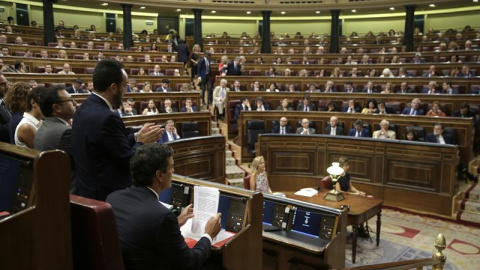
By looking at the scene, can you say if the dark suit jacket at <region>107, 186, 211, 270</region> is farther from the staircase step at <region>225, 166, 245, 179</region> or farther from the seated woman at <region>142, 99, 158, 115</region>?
the seated woman at <region>142, 99, 158, 115</region>

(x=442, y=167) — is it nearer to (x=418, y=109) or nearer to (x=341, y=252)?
(x=418, y=109)

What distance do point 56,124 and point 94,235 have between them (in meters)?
1.00

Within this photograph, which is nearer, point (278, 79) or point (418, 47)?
point (278, 79)

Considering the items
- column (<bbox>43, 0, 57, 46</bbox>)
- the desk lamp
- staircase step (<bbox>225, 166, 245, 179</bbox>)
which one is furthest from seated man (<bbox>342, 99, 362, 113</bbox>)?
column (<bbox>43, 0, 57, 46</bbox>)

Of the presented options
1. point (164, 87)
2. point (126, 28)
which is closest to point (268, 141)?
point (164, 87)

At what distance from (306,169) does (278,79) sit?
3.22 metres

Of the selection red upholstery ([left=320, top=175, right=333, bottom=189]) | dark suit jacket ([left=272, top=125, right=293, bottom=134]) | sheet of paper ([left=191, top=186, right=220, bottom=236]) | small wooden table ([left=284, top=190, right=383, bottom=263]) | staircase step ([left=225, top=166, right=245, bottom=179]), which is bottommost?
staircase step ([left=225, top=166, right=245, bottom=179])

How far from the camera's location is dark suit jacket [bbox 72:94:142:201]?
1837 millimetres

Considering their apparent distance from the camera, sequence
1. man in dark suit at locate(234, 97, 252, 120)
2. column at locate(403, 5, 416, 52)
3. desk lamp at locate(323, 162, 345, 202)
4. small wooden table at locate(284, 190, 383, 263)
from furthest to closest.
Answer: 1. column at locate(403, 5, 416, 52)
2. man in dark suit at locate(234, 97, 252, 120)
3. desk lamp at locate(323, 162, 345, 202)
4. small wooden table at locate(284, 190, 383, 263)

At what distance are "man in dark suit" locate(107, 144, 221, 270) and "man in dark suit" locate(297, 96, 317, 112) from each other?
21.1ft

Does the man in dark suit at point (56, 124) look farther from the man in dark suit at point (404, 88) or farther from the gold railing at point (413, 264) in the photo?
the man in dark suit at point (404, 88)

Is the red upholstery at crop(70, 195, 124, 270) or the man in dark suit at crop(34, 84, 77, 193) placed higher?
the man in dark suit at crop(34, 84, 77, 193)

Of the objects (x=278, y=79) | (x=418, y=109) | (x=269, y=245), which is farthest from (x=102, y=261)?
(x=278, y=79)

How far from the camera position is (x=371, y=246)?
4.79m
